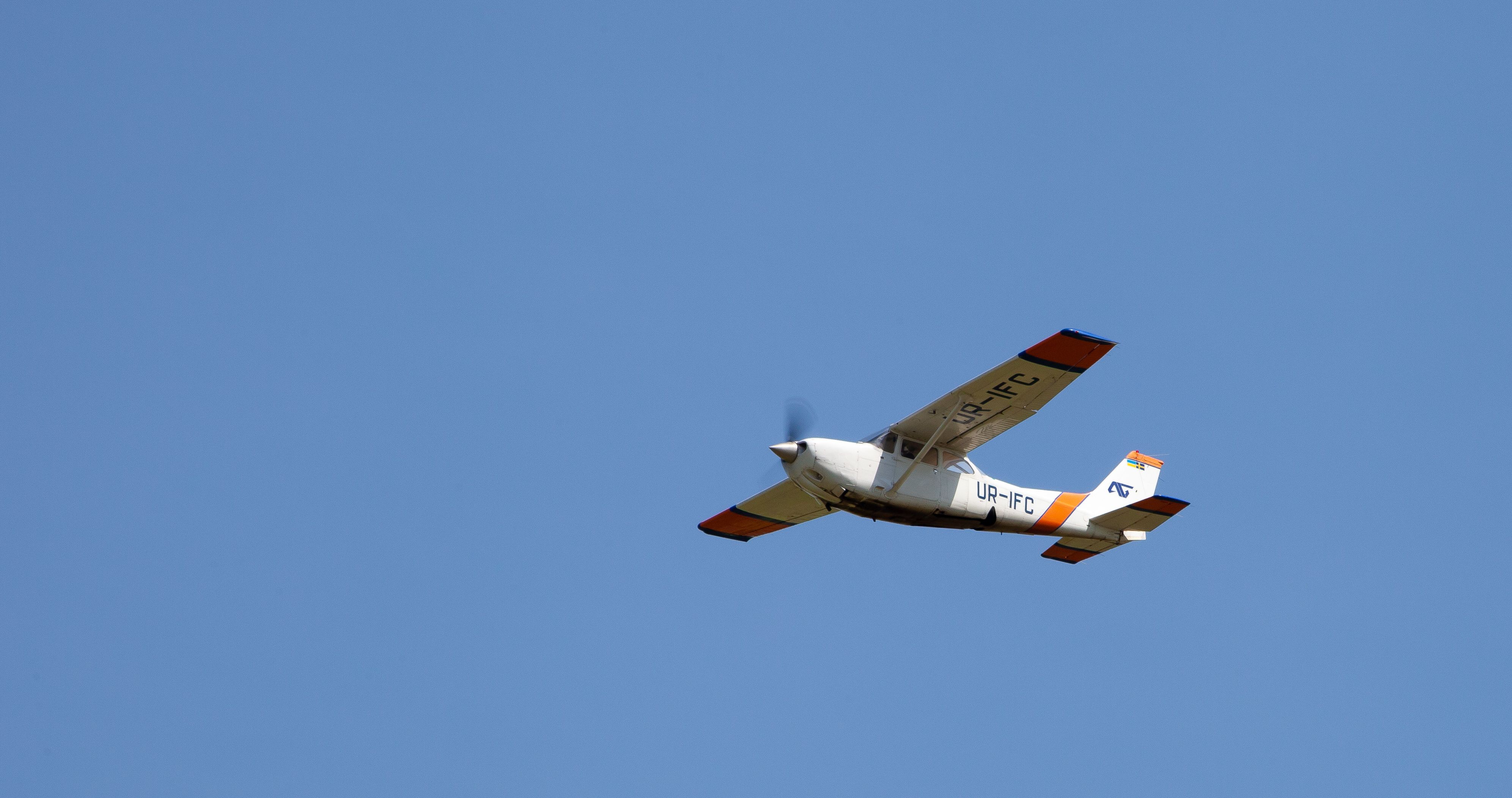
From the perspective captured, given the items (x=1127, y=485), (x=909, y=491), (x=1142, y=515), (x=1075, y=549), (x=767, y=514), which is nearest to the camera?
(x=909, y=491)

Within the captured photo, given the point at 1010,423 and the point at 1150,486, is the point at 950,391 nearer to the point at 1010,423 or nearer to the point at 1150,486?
the point at 1010,423

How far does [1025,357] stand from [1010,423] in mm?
1561

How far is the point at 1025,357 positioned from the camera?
19.4 m

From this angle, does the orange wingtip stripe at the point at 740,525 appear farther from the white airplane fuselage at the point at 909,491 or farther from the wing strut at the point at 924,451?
the wing strut at the point at 924,451

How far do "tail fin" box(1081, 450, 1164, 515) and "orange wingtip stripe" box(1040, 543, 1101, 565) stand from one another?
824mm

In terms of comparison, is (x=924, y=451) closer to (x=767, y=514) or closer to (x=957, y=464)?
(x=957, y=464)

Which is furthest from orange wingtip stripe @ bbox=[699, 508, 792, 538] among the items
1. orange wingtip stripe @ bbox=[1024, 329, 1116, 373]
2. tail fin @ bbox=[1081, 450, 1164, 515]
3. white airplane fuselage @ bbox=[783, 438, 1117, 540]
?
orange wingtip stripe @ bbox=[1024, 329, 1116, 373]

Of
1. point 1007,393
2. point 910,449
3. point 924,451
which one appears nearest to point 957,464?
point 910,449

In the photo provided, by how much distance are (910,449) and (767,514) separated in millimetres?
4322

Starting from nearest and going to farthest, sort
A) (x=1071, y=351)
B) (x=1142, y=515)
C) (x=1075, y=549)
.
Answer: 1. (x=1071, y=351)
2. (x=1142, y=515)
3. (x=1075, y=549)

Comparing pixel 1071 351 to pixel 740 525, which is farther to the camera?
pixel 740 525

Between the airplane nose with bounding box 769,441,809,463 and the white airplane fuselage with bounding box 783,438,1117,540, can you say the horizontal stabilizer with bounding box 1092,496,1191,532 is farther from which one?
the airplane nose with bounding box 769,441,809,463

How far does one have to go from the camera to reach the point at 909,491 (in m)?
20.6

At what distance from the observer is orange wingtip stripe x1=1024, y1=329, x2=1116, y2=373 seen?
1908cm
